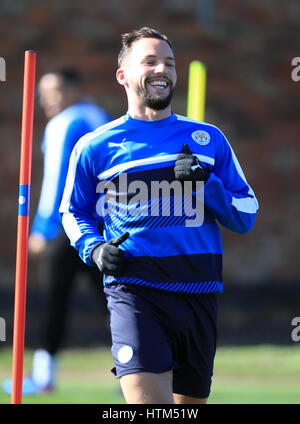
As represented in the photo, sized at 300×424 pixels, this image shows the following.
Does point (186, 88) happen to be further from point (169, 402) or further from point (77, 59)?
point (169, 402)

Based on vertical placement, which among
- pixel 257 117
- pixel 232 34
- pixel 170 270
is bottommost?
pixel 170 270

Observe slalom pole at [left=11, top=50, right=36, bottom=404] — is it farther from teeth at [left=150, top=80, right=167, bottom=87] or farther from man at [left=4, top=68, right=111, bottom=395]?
man at [left=4, top=68, right=111, bottom=395]

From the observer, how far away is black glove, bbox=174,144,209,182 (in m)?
3.84

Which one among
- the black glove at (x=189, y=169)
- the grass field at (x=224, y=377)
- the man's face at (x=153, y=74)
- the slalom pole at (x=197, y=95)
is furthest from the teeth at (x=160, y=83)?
the grass field at (x=224, y=377)

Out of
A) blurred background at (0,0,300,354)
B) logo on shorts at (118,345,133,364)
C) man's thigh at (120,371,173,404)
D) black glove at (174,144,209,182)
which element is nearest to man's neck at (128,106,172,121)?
black glove at (174,144,209,182)

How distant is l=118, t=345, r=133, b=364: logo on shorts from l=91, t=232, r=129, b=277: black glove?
0.31 m

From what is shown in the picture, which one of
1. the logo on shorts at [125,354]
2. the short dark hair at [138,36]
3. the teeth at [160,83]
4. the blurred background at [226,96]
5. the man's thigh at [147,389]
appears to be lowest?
the man's thigh at [147,389]

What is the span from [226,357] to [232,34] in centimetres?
375

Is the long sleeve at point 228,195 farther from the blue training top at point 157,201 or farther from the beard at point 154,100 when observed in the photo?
the beard at point 154,100

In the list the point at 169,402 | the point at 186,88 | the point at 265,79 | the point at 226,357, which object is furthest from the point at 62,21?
the point at 169,402

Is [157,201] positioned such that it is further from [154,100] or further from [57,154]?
[57,154]

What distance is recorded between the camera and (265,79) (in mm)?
10336

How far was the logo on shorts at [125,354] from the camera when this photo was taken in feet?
12.6

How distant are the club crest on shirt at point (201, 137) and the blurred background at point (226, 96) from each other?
6079mm
